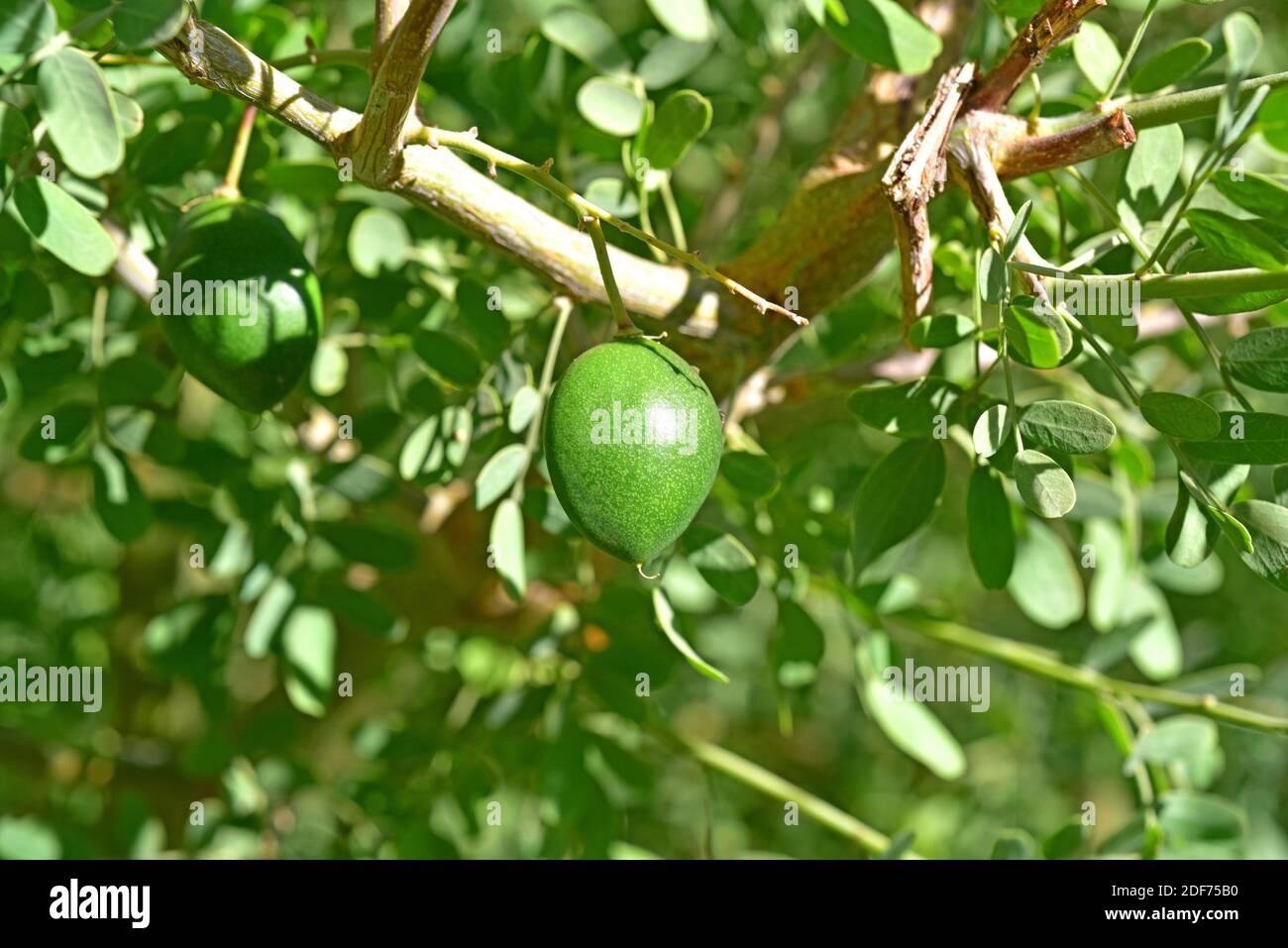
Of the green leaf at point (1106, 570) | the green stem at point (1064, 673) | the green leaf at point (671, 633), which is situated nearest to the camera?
the green leaf at point (671, 633)

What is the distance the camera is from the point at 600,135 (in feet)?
4.82

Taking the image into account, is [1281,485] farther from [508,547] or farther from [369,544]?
[369,544]

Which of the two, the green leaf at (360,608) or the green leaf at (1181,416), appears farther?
the green leaf at (360,608)

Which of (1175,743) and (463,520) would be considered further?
(463,520)

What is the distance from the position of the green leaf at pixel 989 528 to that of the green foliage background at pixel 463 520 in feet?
0.26

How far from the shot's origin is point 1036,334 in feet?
2.94

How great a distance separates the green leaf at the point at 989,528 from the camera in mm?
1133

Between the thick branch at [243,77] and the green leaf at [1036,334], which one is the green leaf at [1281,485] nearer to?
the green leaf at [1036,334]

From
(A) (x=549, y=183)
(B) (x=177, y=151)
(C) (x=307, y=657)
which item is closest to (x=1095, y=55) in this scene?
(A) (x=549, y=183)

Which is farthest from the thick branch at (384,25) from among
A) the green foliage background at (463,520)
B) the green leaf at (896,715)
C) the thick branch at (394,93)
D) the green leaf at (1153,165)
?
the green leaf at (896,715)

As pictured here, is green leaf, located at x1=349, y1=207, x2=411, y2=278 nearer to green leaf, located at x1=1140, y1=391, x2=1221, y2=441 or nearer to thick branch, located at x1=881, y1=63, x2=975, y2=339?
thick branch, located at x1=881, y1=63, x2=975, y2=339

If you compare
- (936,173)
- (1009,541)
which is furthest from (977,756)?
(936,173)

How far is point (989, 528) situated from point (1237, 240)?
A: 0.35m
